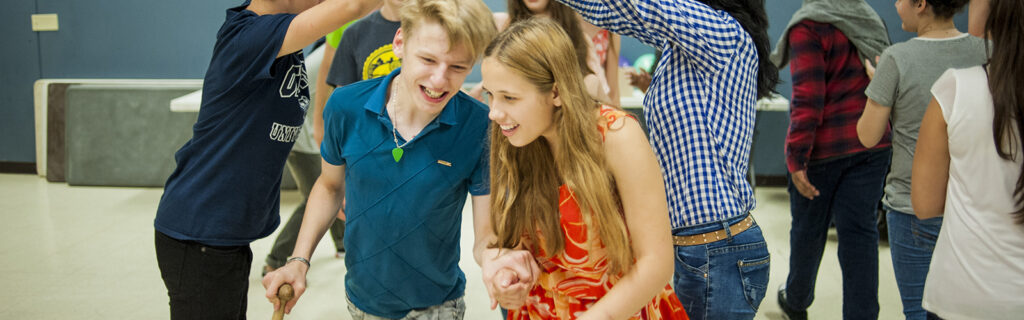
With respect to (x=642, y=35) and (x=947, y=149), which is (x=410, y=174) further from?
(x=947, y=149)

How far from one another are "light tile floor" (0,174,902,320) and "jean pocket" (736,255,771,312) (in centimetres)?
181

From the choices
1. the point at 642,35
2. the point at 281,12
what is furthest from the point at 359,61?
the point at 642,35

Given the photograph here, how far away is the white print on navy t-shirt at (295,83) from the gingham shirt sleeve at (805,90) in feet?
5.91

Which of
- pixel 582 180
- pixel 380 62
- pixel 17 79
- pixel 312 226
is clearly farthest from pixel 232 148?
pixel 17 79

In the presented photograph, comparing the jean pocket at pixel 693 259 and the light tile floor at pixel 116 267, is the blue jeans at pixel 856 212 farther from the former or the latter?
the jean pocket at pixel 693 259

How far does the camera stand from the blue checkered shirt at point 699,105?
1641mm

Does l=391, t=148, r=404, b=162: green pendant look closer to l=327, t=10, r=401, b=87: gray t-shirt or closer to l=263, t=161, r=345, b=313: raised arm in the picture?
l=263, t=161, r=345, b=313: raised arm

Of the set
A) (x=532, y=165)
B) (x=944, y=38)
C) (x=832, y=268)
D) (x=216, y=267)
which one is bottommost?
(x=832, y=268)

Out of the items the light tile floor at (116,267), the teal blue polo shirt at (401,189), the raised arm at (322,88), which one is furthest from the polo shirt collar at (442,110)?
the light tile floor at (116,267)

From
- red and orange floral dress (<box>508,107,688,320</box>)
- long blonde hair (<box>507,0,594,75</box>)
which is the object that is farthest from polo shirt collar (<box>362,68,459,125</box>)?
long blonde hair (<box>507,0,594,75</box>)

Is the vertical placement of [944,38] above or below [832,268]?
above

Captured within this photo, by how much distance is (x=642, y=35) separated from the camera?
1695mm

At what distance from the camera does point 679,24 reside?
159cm

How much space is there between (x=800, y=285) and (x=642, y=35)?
6.28ft
